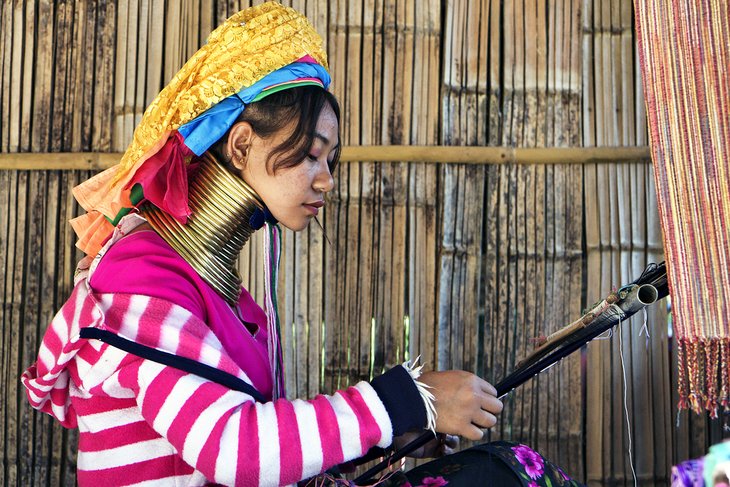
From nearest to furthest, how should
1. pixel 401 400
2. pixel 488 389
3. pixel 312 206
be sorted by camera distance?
pixel 401 400, pixel 488 389, pixel 312 206

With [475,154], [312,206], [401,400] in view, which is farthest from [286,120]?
[475,154]

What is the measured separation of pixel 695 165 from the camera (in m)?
1.72

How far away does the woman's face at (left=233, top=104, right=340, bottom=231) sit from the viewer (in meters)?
1.92

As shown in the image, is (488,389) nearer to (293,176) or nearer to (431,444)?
(431,444)

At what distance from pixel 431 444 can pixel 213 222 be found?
0.76 meters

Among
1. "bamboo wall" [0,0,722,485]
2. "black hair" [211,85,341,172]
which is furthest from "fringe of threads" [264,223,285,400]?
"bamboo wall" [0,0,722,485]

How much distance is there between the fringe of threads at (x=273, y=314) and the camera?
6.66 feet

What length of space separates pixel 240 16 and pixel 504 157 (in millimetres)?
1337

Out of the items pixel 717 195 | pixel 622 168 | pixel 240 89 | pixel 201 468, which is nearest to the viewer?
pixel 201 468

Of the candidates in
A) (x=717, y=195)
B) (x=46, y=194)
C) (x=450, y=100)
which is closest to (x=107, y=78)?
(x=46, y=194)

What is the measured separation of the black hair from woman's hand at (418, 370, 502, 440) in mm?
588

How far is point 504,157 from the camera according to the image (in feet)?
9.86

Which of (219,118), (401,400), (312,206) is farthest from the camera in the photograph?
(312,206)

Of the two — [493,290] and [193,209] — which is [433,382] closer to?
[193,209]
